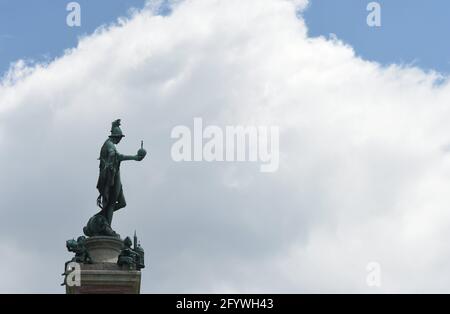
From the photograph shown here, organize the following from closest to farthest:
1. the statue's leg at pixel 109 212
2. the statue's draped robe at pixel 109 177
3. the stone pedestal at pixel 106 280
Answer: the stone pedestal at pixel 106 280
the statue's leg at pixel 109 212
the statue's draped robe at pixel 109 177

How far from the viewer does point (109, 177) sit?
153 ft

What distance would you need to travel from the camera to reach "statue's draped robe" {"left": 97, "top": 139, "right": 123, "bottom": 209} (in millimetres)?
46688

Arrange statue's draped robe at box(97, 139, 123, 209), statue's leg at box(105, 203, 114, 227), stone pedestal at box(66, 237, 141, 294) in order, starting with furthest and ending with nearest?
statue's draped robe at box(97, 139, 123, 209)
statue's leg at box(105, 203, 114, 227)
stone pedestal at box(66, 237, 141, 294)

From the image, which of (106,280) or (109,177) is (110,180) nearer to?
(109,177)

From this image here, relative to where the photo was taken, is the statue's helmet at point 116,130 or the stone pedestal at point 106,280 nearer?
the stone pedestal at point 106,280

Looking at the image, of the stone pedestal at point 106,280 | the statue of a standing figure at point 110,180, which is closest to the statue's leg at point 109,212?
the statue of a standing figure at point 110,180

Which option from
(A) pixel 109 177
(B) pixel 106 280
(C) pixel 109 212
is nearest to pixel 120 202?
(C) pixel 109 212

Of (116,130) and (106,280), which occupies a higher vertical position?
(116,130)

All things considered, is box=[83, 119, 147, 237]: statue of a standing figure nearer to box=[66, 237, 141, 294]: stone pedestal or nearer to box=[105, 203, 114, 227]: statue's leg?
box=[105, 203, 114, 227]: statue's leg

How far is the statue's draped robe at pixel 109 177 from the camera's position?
46688 millimetres

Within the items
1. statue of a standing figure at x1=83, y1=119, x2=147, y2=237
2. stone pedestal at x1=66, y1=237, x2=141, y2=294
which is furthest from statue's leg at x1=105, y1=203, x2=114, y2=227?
stone pedestal at x1=66, y1=237, x2=141, y2=294

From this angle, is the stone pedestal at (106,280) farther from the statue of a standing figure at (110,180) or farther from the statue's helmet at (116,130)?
the statue's helmet at (116,130)
